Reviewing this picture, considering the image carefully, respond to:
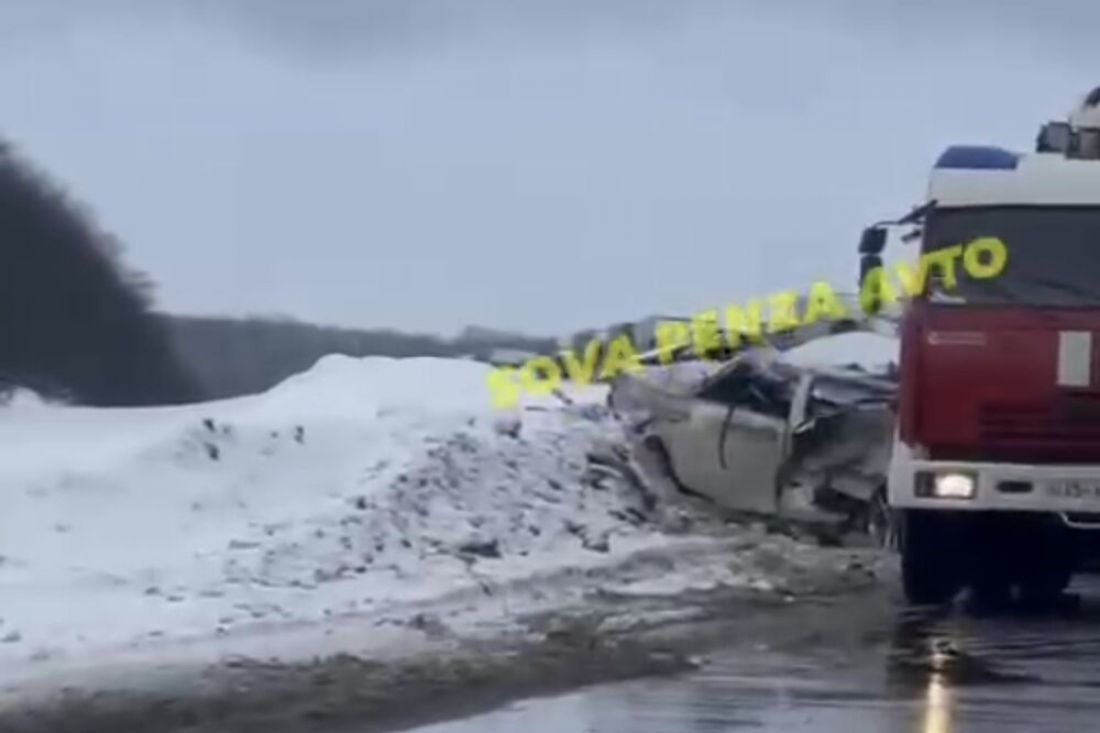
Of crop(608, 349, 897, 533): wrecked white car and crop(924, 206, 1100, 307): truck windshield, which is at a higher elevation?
crop(924, 206, 1100, 307): truck windshield

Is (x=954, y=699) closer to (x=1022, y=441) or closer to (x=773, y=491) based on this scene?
(x=1022, y=441)

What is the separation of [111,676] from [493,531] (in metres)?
6.83

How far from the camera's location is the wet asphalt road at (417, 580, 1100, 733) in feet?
39.7

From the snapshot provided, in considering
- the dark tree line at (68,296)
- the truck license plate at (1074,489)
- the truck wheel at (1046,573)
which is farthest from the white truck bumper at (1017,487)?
the dark tree line at (68,296)

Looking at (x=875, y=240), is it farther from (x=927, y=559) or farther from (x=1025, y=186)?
(x=927, y=559)

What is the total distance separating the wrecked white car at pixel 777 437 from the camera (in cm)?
2158

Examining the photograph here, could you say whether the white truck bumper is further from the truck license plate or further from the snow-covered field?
the snow-covered field

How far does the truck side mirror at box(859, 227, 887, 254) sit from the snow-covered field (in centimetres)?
263

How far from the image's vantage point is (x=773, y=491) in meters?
21.9

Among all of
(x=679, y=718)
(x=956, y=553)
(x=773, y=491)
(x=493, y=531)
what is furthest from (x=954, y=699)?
(x=773, y=491)

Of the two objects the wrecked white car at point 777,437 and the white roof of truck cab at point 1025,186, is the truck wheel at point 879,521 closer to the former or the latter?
the wrecked white car at point 777,437

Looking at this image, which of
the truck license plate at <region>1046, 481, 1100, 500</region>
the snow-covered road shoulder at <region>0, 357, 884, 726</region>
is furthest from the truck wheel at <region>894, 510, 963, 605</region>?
the truck license plate at <region>1046, 481, 1100, 500</region>

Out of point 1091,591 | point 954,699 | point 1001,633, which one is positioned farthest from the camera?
point 1091,591

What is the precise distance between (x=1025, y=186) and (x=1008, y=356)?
1.17m
